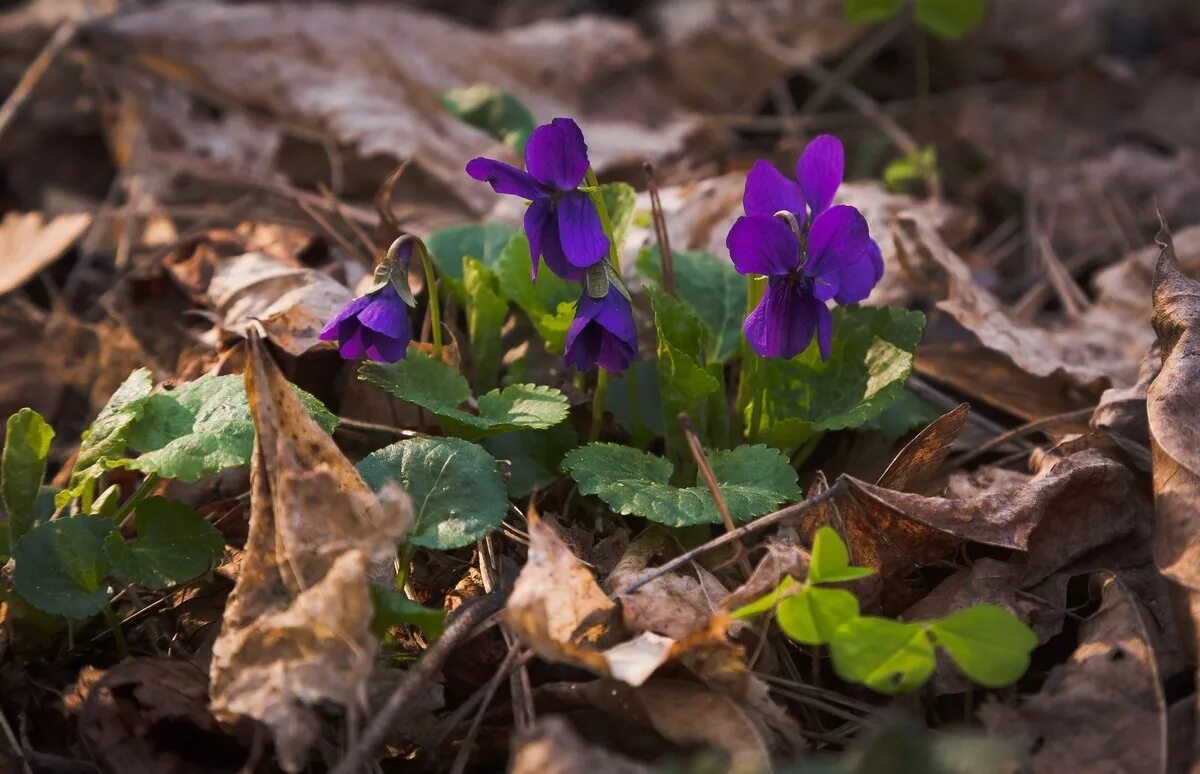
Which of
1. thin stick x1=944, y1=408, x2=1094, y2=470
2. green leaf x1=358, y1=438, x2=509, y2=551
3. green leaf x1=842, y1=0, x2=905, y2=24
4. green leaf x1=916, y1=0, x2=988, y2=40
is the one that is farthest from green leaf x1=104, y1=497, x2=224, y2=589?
green leaf x1=916, y1=0, x2=988, y2=40

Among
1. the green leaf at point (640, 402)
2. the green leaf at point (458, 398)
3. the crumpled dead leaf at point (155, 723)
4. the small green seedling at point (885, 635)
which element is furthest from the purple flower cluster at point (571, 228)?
the crumpled dead leaf at point (155, 723)

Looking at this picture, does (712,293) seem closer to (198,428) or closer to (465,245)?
(465,245)

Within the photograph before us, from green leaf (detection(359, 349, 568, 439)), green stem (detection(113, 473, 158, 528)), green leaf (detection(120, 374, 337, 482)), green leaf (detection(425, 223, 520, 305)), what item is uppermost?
green leaf (detection(425, 223, 520, 305))

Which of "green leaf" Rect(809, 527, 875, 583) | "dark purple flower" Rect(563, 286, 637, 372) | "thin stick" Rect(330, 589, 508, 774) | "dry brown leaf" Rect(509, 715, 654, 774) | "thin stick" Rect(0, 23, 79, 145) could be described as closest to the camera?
"dry brown leaf" Rect(509, 715, 654, 774)

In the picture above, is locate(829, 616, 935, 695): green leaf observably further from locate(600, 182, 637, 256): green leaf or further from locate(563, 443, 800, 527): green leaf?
locate(600, 182, 637, 256): green leaf

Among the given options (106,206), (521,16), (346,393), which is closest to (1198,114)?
(521,16)

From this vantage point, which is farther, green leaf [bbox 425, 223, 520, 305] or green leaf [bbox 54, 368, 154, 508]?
green leaf [bbox 425, 223, 520, 305]

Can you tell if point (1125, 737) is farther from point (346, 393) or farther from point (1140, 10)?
point (1140, 10)

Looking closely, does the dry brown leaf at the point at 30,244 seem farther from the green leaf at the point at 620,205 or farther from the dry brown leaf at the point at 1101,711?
the dry brown leaf at the point at 1101,711
